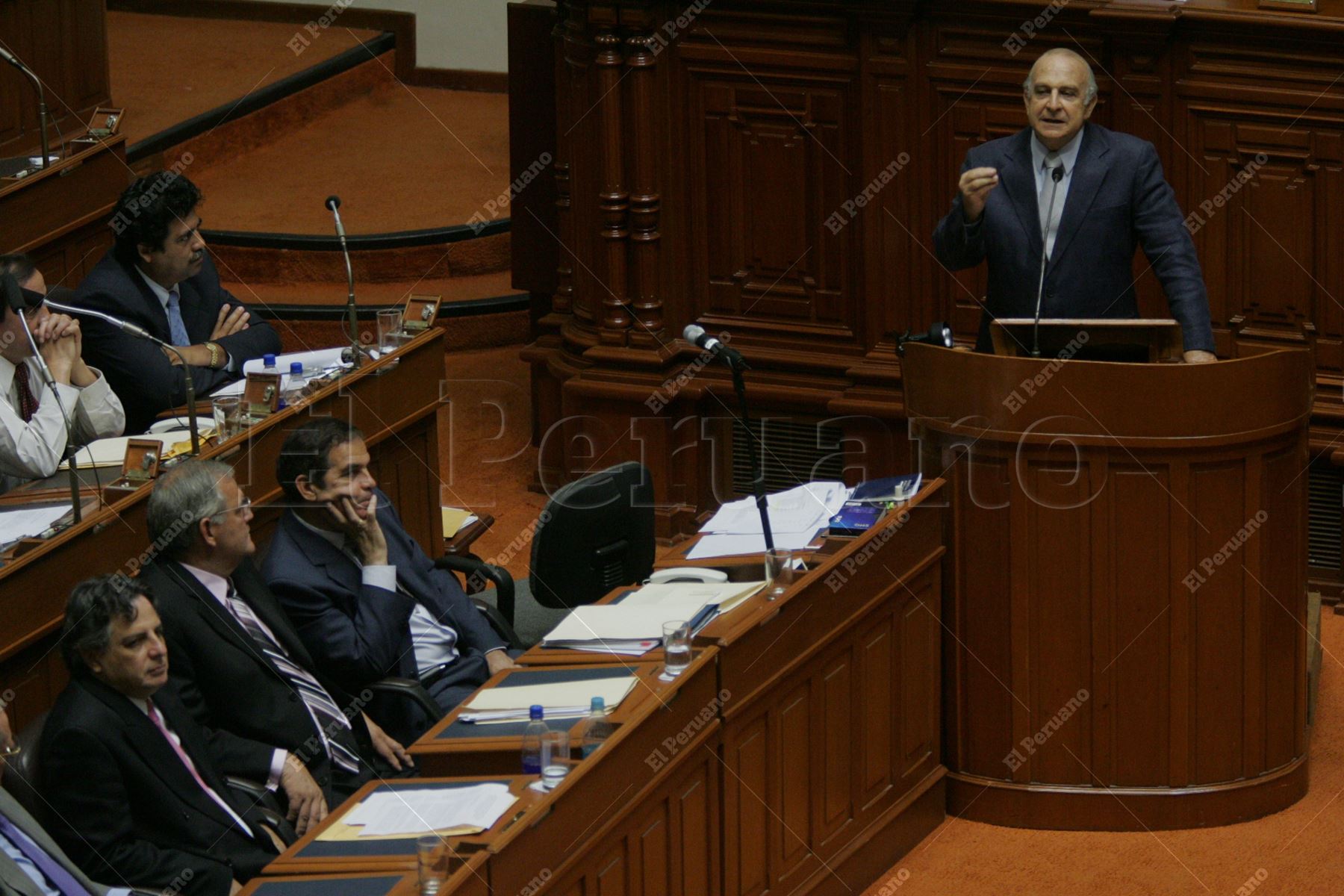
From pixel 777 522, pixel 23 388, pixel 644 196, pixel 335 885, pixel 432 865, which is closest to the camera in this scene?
pixel 432 865

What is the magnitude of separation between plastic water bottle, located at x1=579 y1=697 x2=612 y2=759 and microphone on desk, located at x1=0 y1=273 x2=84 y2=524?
145 cm

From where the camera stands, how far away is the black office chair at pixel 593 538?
4.75 m

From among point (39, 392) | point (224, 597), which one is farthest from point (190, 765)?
point (39, 392)

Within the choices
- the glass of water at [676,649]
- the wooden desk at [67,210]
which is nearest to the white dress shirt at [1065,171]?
the glass of water at [676,649]

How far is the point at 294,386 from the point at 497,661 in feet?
3.53

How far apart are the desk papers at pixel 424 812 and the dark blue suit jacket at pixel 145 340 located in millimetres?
2224

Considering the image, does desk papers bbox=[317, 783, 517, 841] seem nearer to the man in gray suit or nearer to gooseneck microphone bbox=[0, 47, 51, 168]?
the man in gray suit

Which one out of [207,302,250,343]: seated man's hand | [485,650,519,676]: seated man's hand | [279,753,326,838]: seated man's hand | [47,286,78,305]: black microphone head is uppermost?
[47,286,78,305]: black microphone head

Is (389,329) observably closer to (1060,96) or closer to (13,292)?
(13,292)

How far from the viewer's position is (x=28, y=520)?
446 cm

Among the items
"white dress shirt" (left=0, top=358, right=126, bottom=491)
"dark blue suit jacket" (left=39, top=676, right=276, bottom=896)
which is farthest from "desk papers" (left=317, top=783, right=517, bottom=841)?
A: "white dress shirt" (left=0, top=358, right=126, bottom=491)

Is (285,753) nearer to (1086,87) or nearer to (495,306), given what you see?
(1086,87)

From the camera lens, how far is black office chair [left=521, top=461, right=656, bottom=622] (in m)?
4.75

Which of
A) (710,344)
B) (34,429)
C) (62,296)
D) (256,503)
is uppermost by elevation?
(710,344)
